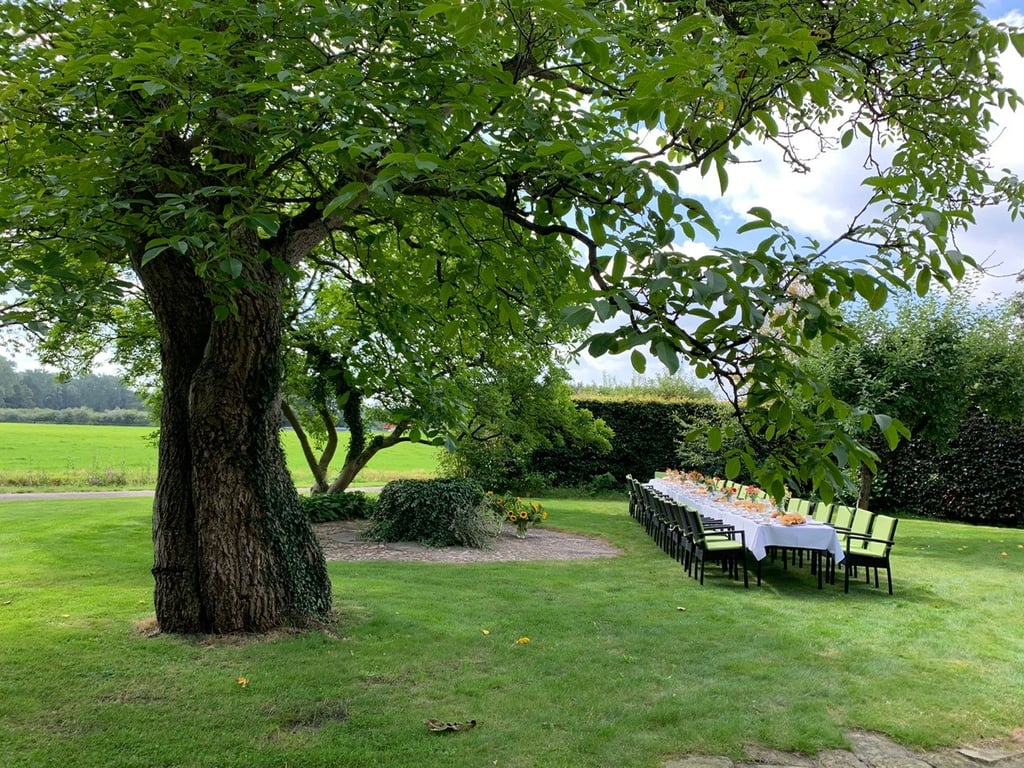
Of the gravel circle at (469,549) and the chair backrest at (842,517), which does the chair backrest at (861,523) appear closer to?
the chair backrest at (842,517)

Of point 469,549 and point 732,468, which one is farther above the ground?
point 732,468

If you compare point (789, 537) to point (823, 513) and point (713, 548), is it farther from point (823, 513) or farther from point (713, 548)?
point (823, 513)

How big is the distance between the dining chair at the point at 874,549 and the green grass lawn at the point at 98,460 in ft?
23.5

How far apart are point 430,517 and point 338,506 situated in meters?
3.06

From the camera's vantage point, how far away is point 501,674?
14.8 ft

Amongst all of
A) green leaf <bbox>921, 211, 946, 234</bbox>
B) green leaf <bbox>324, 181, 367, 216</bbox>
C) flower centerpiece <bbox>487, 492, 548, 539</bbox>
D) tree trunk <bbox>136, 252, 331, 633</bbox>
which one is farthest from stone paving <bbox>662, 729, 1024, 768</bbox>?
flower centerpiece <bbox>487, 492, 548, 539</bbox>

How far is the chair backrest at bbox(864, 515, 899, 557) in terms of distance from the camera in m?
7.93

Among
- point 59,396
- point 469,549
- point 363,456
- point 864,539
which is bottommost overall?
point 469,549

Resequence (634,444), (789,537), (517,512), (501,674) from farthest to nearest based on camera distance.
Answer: (634,444) < (517,512) < (789,537) < (501,674)

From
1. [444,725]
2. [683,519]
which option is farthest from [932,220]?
[683,519]

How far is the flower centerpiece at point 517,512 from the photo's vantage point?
1173 centimetres

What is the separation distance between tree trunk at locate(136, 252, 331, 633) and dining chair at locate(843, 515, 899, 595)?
21.1ft

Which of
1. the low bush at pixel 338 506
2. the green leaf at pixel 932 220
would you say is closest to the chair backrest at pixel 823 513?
the low bush at pixel 338 506

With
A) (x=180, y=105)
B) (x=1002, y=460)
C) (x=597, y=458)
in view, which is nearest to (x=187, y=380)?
(x=180, y=105)
